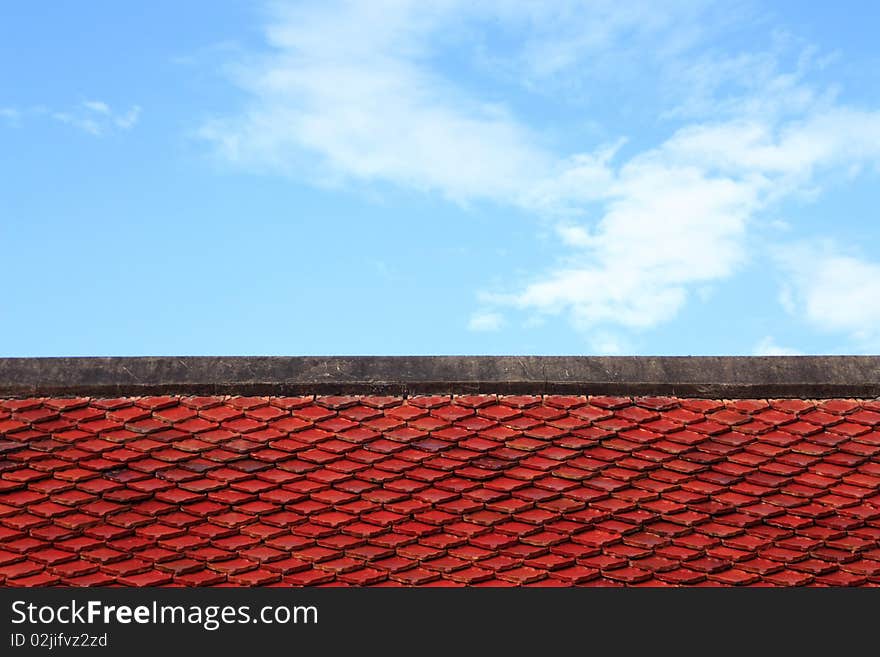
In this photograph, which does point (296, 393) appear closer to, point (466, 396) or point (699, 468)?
point (466, 396)

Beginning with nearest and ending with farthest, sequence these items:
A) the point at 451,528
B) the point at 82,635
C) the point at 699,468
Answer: the point at 82,635
the point at 451,528
the point at 699,468

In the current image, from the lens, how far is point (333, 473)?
25.2 feet

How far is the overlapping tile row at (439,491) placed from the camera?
22.7ft

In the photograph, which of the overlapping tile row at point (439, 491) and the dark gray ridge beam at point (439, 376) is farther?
the dark gray ridge beam at point (439, 376)

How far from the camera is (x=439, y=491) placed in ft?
24.7

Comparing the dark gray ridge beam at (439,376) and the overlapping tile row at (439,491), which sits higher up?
the dark gray ridge beam at (439,376)

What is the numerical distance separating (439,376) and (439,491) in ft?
3.86

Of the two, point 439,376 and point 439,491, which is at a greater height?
point 439,376

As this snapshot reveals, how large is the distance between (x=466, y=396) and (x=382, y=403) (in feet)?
2.11

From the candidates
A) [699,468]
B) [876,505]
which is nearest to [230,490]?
[699,468]

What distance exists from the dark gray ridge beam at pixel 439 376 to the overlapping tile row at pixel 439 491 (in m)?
0.11

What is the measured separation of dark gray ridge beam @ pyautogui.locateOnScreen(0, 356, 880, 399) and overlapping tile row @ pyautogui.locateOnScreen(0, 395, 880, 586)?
0.11m

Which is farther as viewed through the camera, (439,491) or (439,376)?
(439,376)

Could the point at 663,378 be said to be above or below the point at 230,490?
above
